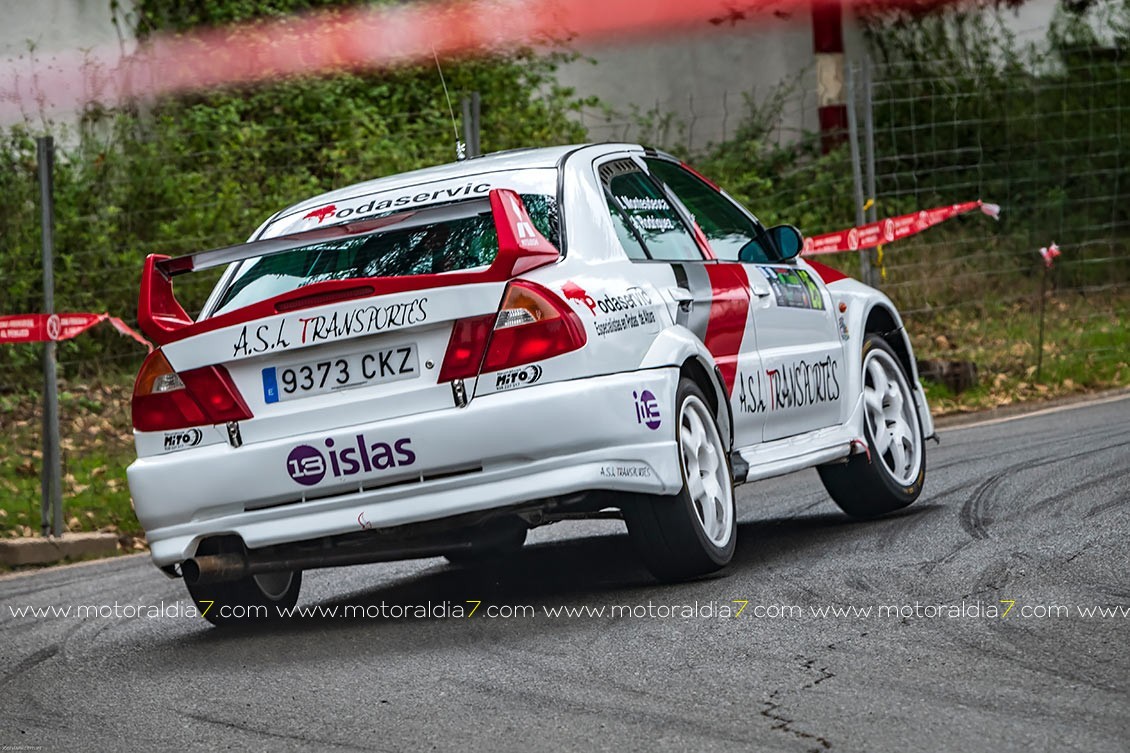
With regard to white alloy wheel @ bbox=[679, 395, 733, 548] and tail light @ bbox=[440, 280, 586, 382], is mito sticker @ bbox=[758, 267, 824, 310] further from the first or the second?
tail light @ bbox=[440, 280, 586, 382]

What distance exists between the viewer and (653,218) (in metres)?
7.23

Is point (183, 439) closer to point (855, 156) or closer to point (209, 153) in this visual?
point (855, 156)

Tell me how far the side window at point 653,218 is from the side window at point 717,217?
9.1 inches

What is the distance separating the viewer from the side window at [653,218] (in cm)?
708

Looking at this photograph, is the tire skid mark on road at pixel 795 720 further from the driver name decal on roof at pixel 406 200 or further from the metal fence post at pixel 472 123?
the metal fence post at pixel 472 123

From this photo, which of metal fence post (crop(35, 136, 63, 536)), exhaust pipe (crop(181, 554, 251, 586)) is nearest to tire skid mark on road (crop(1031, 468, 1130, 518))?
exhaust pipe (crop(181, 554, 251, 586))

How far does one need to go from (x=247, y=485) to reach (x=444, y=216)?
3.67 ft

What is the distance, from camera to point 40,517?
11531 mm

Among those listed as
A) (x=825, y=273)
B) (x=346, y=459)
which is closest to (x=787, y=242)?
(x=825, y=273)

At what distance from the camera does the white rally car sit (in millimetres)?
6121

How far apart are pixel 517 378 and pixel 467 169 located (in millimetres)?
1435

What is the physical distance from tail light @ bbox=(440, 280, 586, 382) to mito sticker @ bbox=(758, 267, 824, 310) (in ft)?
5.90

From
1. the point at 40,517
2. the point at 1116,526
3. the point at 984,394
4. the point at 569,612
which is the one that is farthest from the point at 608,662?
the point at 984,394

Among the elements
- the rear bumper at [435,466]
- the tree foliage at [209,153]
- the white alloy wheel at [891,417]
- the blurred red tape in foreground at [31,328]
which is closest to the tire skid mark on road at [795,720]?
the rear bumper at [435,466]
